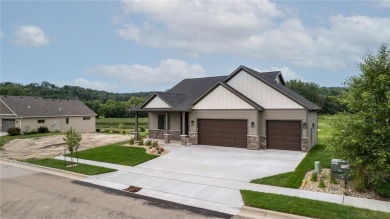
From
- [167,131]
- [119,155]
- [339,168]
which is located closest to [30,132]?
[167,131]

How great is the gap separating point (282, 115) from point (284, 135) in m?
1.47

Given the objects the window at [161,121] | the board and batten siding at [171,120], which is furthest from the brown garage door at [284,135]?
the window at [161,121]

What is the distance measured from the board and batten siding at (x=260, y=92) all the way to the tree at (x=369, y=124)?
27.8 ft

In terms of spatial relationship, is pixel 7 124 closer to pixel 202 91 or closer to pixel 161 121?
pixel 161 121

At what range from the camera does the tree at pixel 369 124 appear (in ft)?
34.1

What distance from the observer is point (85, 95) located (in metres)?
114

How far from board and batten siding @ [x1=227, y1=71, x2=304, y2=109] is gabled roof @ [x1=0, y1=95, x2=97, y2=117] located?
2942 centimetres

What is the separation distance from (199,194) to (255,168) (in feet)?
16.5

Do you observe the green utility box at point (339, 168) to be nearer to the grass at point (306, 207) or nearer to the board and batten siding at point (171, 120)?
the grass at point (306, 207)

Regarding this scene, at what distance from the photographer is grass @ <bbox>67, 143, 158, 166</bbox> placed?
17.8m

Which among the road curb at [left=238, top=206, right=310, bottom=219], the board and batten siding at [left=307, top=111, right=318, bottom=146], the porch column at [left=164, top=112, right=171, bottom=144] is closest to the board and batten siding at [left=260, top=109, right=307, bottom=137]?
the board and batten siding at [left=307, top=111, right=318, bottom=146]

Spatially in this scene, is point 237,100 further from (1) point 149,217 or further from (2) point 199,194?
(1) point 149,217

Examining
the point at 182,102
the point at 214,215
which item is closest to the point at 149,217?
the point at 214,215

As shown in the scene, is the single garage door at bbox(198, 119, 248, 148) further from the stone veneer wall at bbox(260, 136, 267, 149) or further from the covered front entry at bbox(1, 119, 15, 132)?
the covered front entry at bbox(1, 119, 15, 132)
